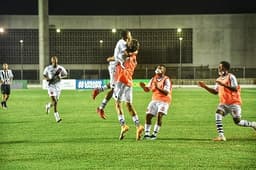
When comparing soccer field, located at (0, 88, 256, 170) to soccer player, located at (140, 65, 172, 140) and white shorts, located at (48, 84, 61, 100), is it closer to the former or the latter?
soccer player, located at (140, 65, 172, 140)

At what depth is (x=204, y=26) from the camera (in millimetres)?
89062

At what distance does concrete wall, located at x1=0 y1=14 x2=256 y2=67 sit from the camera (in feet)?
287

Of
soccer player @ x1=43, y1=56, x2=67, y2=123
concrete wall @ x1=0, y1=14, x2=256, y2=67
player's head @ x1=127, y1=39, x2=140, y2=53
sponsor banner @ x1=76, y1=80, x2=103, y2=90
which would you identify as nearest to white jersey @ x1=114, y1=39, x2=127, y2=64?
player's head @ x1=127, y1=39, x2=140, y2=53

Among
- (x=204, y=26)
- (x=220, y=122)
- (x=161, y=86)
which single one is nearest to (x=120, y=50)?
(x=161, y=86)

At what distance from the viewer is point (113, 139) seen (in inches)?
636

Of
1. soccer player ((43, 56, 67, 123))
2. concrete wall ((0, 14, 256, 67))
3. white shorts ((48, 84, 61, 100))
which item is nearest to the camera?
soccer player ((43, 56, 67, 123))

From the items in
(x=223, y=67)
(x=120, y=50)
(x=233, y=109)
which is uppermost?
(x=120, y=50)

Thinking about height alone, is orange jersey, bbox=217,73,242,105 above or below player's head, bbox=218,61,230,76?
below

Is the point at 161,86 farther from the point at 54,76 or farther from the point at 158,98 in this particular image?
the point at 54,76

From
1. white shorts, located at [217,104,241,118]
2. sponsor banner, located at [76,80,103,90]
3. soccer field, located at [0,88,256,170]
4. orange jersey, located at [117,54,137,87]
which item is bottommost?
soccer field, located at [0,88,256,170]

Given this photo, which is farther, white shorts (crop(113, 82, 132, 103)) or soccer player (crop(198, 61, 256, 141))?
white shorts (crop(113, 82, 132, 103))

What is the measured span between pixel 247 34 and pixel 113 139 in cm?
7538

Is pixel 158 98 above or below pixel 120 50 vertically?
below
